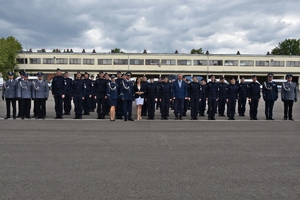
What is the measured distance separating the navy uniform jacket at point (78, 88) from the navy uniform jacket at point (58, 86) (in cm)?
50

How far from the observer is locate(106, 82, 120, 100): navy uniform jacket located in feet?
45.6

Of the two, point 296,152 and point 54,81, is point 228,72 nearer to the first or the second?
point 54,81

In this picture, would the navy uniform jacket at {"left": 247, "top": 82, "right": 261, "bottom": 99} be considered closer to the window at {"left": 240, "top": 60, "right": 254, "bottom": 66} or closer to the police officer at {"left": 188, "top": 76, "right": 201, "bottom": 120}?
the police officer at {"left": 188, "top": 76, "right": 201, "bottom": 120}

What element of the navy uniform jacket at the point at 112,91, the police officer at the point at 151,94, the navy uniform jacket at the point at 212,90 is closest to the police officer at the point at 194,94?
the navy uniform jacket at the point at 212,90

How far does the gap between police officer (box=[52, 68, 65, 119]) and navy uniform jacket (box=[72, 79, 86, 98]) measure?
0.50m

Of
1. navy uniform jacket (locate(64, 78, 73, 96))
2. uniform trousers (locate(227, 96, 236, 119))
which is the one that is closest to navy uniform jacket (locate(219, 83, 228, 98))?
uniform trousers (locate(227, 96, 236, 119))

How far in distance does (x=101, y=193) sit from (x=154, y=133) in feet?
18.4

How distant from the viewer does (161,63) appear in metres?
75.8

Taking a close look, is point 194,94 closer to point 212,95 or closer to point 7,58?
point 212,95

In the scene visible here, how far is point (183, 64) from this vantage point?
7669 centimetres

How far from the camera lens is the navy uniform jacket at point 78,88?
14820 millimetres

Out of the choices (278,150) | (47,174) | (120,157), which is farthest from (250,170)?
(47,174)

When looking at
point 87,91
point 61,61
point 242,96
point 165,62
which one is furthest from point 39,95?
point 61,61

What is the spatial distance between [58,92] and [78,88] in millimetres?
902
